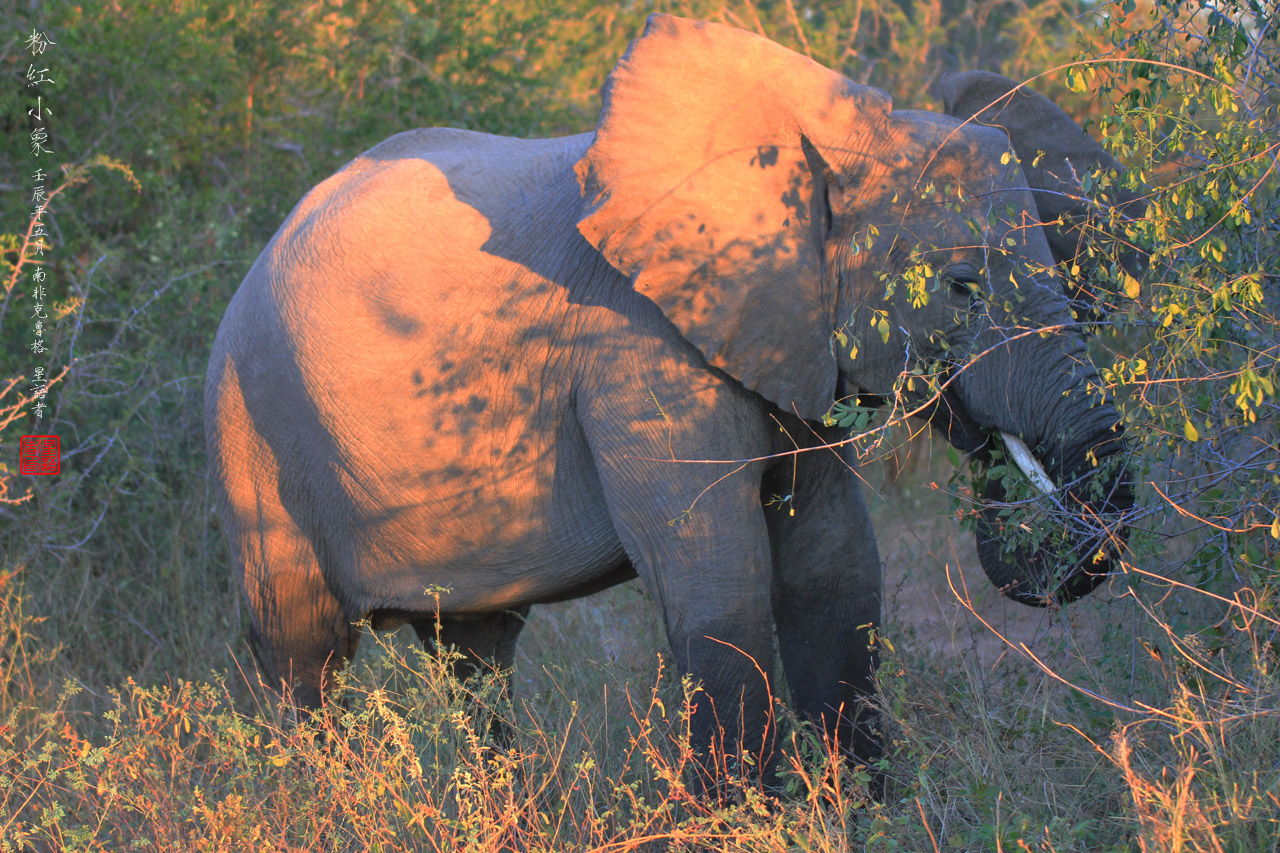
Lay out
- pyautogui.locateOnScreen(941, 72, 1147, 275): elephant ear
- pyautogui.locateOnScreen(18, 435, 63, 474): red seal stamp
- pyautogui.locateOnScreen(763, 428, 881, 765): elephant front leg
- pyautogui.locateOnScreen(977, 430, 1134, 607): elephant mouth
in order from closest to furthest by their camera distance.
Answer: pyautogui.locateOnScreen(977, 430, 1134, 607): elephant mouth, pyautogui.locateOnScreen(941, 72, 1147, 275): elephant ear, pyautogui.locateOnScreen(763, 428, 881, 765): elephant front leg, pyautogui.locateOnScreen(18, 435, 63, 474): red seal stamp

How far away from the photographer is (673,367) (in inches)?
141

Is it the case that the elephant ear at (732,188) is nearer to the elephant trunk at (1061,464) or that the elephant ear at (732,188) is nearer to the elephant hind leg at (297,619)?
the elephant trunk at (1061,464)

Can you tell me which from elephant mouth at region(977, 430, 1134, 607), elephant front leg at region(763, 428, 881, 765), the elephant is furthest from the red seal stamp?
elephant mouth at region(977, 430, 1134, 607)

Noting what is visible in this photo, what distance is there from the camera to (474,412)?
12.6ft

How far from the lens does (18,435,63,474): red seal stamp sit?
5.77 meters

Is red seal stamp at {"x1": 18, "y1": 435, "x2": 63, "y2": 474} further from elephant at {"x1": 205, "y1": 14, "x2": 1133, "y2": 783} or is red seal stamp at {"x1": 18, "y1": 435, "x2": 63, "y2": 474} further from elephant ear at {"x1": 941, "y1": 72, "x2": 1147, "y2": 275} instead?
elephant ear at {"x1": 941, "y1": 72, "x2": 1147, "y2": 275}

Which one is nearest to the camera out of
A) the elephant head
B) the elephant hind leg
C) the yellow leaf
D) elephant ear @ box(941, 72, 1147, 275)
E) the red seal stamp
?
the yellow leaf

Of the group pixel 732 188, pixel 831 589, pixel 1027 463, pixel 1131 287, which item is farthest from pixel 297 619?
pixel 1131 287

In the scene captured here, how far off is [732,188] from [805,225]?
9.3 inches

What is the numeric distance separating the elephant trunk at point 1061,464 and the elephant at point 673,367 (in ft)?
0.04

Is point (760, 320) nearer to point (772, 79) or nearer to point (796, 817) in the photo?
point (772, 79)

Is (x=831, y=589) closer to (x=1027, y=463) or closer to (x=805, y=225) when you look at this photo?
(x=1027, y=463)

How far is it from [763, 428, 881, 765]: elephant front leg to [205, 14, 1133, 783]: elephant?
0.01 metres

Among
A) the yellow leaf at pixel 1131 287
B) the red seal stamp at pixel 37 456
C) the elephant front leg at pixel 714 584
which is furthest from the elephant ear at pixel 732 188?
the red seal stamp at pixel 37 456
